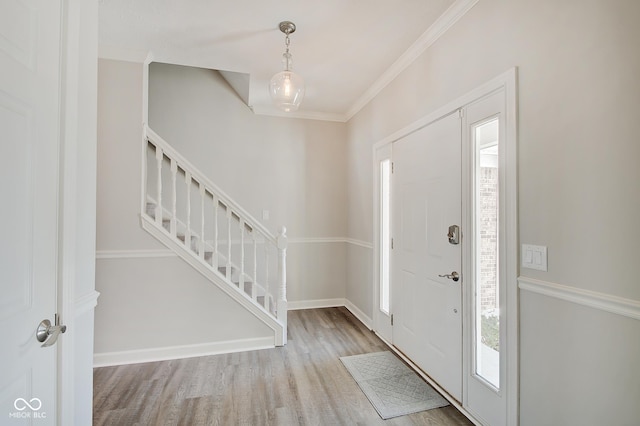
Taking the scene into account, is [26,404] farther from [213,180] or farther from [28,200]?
[213,180]

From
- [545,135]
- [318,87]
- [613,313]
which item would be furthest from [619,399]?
[318,87]

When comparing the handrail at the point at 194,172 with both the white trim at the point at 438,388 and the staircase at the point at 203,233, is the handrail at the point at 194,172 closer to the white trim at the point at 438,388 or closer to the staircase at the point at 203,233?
the staircase at the point at 203,233

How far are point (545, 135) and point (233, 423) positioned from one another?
2.42 m

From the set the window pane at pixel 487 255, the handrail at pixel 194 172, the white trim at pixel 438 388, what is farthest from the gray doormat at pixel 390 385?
the handrail at pixel 194 172

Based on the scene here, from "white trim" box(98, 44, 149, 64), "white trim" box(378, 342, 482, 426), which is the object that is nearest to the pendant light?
"white trim" box(98, 44, 149, 64)

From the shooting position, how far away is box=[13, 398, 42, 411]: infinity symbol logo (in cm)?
91

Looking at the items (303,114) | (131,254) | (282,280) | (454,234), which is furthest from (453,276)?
→ (303,114)

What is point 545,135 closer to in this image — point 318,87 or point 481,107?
point 481,107

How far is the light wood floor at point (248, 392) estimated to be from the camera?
1.91 metres

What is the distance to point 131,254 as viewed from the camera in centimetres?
264

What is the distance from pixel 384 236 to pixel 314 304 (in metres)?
1.66

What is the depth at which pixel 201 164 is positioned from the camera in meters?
3.82

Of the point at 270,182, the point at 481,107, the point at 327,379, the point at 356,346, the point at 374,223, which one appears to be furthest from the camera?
the point at 270,182

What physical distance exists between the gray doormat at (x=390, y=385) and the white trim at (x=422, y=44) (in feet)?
8.72
